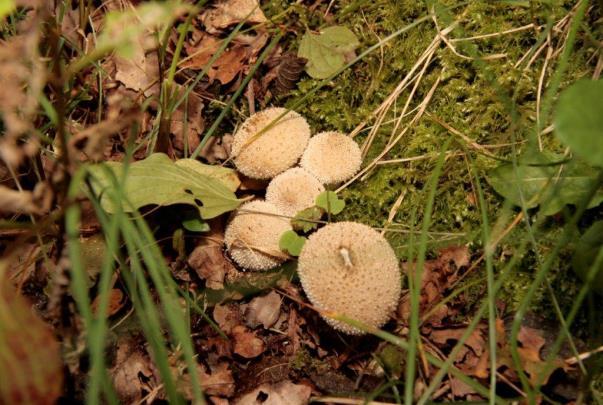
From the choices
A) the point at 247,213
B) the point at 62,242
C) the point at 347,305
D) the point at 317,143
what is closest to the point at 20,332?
the point at 62,242

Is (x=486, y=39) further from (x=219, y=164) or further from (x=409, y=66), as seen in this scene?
(x=219, y=164)

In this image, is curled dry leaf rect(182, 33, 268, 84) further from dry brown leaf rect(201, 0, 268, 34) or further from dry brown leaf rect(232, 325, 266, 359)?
dry brown leaf rect(232, 325, 266, 359)

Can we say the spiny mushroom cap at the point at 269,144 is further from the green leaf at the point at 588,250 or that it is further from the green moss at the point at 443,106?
the green leaf at the point at 588,250

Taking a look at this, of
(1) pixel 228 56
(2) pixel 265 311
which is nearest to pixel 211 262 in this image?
(2) pixel 265 311

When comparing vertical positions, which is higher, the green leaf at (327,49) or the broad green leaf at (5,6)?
the broad green leaf at (5,6)

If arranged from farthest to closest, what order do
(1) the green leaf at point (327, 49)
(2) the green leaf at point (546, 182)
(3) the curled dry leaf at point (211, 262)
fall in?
(1) the green leaf at point (327, 49) < (3) the curled dry leaf at point (211, 262) < (2) the green leaf at point (546, 182)

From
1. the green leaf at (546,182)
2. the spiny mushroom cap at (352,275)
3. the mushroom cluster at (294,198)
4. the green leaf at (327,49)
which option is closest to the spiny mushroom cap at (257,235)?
the mushroom cluster at (294,198)

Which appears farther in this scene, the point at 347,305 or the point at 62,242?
the point at 347,305
